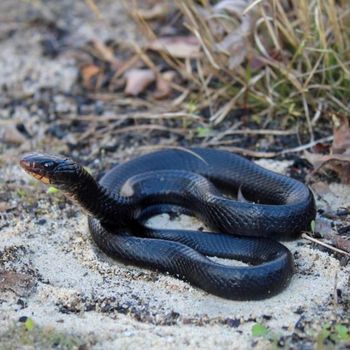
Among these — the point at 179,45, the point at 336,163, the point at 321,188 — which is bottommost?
the point at 321,188

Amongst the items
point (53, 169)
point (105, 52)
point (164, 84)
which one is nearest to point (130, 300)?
point (53, 169)

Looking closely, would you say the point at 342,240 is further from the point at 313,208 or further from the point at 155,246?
the point at 155,246

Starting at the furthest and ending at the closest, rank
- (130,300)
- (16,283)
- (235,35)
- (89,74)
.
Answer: (89,74)
(235,35)
(16,283)
(130,300)

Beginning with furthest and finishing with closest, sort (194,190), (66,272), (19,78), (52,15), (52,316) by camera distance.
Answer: (52,15) < (19,78) < (194,190) < (66,272) < (52,316)

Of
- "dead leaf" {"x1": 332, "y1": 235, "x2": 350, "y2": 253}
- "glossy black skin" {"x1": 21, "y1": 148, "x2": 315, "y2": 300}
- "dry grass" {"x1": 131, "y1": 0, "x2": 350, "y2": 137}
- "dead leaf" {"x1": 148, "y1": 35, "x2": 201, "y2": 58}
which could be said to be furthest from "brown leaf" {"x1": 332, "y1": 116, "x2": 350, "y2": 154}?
"dead leaf" {"x1": 148, "y1": 35, "x2": 201, "y2": 58}

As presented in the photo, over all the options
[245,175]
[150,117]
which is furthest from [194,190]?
[150,117]

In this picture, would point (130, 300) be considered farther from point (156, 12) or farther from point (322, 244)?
point (156, 12)
